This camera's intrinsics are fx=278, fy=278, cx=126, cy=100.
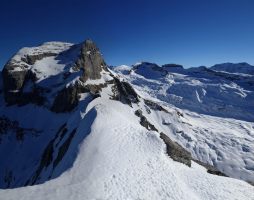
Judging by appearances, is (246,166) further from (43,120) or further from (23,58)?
(23,58)

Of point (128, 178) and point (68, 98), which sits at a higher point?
point (128, 178)

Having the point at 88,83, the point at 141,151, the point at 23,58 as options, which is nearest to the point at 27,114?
the point at 88,83

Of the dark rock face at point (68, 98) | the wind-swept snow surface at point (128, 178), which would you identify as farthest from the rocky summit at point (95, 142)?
the dark rock face at point (68, 98)

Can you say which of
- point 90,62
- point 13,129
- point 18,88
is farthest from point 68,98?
point 18,88

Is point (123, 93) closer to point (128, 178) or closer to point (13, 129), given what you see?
point (13, 129)

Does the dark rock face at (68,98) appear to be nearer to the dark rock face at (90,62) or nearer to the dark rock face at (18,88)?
the dark rock face at (90,62)

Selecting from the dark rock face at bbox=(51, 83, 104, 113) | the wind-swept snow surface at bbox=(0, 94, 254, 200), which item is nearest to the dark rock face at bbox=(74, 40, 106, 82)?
the dark rock face at bbox=(51, 83, 104, 113)

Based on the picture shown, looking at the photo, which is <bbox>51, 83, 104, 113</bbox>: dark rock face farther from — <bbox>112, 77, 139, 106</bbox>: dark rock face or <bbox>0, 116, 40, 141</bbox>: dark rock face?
<bbox>0, 116, 40, 141</bbox>: dark rock face
